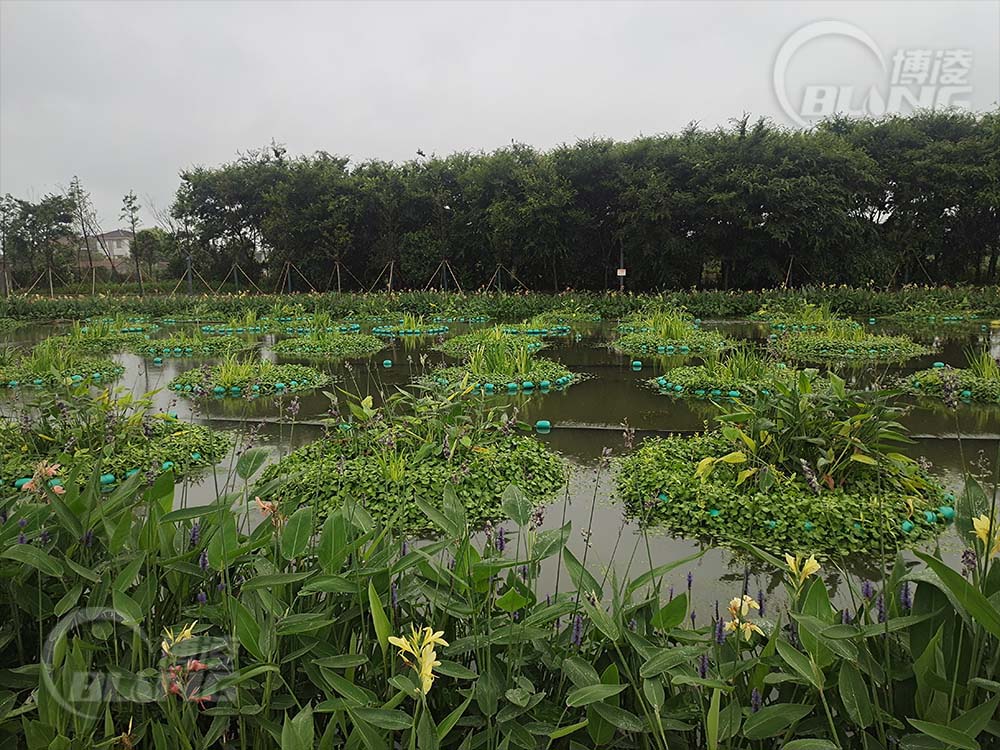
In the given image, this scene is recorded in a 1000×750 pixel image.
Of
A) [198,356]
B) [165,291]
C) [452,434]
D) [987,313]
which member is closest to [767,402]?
[452,434]

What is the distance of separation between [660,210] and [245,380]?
11086 millimetres

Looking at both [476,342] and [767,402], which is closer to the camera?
[767,402]

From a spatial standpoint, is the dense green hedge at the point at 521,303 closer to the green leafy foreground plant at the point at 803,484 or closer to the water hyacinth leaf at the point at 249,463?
the green leafy foreground plant at the point at 803,484

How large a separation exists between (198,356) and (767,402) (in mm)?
7221

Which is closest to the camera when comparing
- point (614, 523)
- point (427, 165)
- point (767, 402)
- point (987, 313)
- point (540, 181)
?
point (614, 523)

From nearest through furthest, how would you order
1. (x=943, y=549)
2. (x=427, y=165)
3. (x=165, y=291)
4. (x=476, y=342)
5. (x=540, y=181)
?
(x=943, y=549) < (x=476, y=342) < (x=540, y=181) < (x=427, y=165) < (x=165, y=291)

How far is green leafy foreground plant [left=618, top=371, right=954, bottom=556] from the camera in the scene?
265 cm

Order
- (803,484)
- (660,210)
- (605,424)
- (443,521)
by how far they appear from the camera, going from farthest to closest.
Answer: (660,210) → (605,424) → (803,484) → (443,521)

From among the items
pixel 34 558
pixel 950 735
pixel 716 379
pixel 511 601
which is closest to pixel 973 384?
pixel 716 379

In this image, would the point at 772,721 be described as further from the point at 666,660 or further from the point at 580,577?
the point at 580,577

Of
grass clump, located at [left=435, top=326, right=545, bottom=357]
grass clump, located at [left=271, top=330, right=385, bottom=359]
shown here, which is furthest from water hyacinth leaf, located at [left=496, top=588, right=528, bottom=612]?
grass clump, located at [left=271, top=330, right=385, bottom=359]

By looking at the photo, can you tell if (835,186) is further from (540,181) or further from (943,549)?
(943,549)

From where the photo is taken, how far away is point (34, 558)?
1.27 metres

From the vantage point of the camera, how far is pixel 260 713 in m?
1.21
